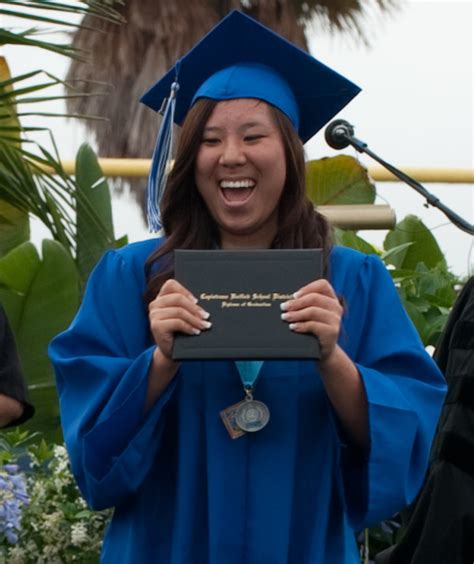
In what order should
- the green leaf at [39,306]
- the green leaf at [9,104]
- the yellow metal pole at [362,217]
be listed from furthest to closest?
the green leaf at [39,306] → the yellow metal pole at [362,217] → the green leaf at [9,104]

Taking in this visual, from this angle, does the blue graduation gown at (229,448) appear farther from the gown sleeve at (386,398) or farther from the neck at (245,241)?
the neck at (245,241)

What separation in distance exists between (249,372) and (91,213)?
11.1ft

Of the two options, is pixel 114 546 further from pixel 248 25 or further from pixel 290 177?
pixel 248 25

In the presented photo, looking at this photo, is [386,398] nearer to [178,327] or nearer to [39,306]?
[178,327]

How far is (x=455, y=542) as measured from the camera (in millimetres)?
4574

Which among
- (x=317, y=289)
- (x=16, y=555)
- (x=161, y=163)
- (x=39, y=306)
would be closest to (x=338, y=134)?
(x=161, y=163)

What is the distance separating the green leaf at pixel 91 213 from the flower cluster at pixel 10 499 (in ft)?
5.37

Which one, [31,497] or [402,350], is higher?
[402,350]

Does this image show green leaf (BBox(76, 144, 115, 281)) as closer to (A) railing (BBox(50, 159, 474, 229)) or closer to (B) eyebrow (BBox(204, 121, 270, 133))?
(A) railing (BBox(50, 159, 474, 229))

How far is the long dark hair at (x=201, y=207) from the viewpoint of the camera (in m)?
3.64

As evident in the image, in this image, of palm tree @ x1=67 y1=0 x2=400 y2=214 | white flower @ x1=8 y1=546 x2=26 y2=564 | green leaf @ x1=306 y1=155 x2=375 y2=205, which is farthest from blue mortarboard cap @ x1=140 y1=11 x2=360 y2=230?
palm tree @ x1=67 y1=0 x2=400 y2=214

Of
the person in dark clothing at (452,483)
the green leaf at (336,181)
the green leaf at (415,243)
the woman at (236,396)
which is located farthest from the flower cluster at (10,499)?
the green leaf at (415,243)

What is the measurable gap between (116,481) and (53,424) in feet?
13.1

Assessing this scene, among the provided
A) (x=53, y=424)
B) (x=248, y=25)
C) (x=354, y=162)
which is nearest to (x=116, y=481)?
(x=248, y=25)
